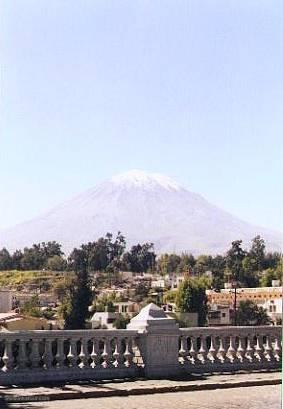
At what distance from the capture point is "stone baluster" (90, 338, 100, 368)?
412 inches

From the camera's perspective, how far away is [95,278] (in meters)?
176

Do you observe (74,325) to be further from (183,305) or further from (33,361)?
(33,361)

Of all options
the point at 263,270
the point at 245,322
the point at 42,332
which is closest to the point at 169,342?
the point at 42,332

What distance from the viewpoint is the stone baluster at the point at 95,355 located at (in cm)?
1046

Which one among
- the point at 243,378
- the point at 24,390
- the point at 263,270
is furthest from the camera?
the point at 263,270

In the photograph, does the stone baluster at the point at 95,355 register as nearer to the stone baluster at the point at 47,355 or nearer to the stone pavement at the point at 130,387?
the stone pavement at the point at 130,387

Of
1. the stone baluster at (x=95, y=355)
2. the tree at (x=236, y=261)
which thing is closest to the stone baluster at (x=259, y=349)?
the stone baluster at (x=95, y=355)

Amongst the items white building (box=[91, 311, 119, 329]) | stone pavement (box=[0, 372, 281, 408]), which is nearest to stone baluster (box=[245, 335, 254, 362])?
stone pavement (box=[0, 372, 281, 408])

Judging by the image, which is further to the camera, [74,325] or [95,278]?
[95,278]

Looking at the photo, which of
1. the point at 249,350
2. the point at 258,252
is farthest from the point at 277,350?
the point at 258,252

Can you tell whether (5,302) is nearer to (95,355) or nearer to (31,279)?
(31,279)

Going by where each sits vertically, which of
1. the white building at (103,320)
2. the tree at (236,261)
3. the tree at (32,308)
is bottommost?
the white building at (103,320)

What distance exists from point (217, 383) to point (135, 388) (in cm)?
131

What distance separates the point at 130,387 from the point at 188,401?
1.05 metres
